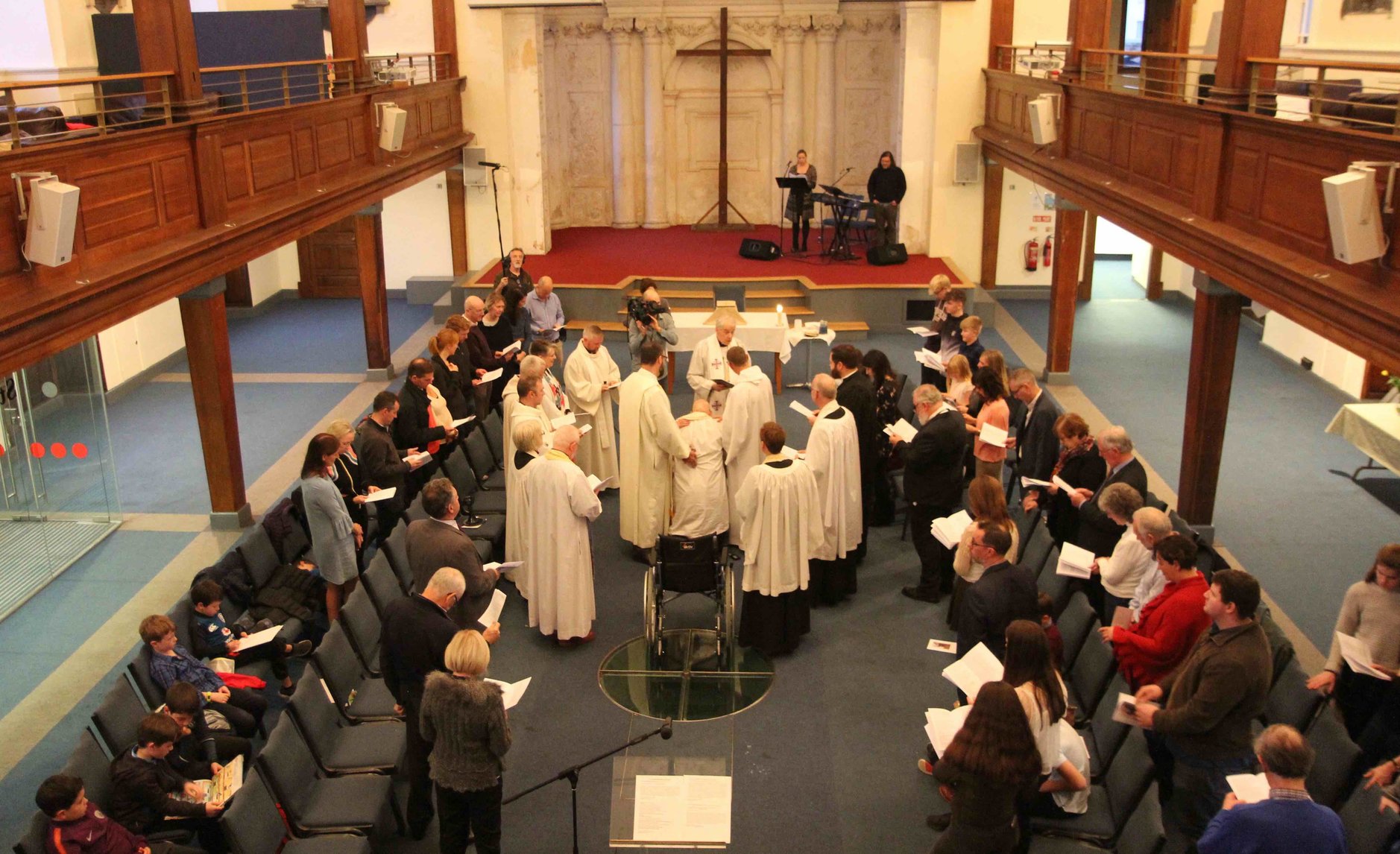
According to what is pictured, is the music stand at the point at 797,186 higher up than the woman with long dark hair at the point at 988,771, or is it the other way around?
the music stand at the point at 797,186

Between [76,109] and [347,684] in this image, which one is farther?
[76,109]

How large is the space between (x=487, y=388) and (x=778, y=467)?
4.58 m

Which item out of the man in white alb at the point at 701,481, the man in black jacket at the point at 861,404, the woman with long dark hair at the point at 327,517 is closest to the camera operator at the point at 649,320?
the man in black jacket at the point at 861,404

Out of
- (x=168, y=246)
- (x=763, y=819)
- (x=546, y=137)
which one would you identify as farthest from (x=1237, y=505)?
(x=546, y=137)

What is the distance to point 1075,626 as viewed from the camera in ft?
23.1

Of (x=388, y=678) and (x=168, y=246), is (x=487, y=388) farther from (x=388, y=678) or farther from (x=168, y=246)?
(x=388, y=678)

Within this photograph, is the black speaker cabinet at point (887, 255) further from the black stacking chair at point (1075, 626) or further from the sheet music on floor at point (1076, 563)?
the black stacking chair at point (1075, 626)

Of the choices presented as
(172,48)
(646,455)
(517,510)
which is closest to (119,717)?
(517,510)

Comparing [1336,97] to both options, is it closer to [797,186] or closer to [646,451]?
[646,451]

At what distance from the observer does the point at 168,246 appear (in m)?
8.30

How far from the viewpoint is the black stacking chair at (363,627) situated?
7.23 m

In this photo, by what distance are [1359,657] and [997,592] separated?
1763 mm

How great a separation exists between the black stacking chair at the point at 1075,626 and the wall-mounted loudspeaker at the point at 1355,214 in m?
2.39

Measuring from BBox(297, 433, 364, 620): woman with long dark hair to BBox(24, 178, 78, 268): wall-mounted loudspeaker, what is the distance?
71.3 inches
